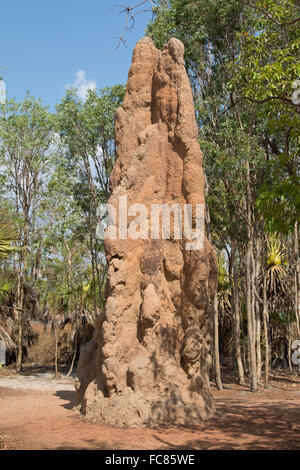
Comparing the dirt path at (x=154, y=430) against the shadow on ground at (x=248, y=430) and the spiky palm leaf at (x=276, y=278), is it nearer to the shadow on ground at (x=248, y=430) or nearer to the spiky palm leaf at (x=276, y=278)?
the shadow on ground at (x=248, y=430)

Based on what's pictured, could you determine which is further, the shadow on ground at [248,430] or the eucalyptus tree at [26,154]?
the eucalyptus tree at [26,154]

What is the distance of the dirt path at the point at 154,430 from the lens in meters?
7.13

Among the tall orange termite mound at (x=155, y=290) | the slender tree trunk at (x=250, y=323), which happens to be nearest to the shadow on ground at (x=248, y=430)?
the tall orange termite mound at (x=155, y=290)

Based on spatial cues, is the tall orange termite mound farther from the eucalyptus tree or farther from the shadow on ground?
the eucalyptus tree

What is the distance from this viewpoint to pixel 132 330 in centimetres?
940

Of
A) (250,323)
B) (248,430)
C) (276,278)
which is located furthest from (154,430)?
(276,278)

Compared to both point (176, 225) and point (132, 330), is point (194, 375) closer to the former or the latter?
point (132, 330)

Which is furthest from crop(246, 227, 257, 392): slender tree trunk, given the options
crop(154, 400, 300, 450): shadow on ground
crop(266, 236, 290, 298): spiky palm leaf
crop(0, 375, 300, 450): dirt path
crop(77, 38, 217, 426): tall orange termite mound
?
crop(77, 38, 217, 426): tall orange termite mound

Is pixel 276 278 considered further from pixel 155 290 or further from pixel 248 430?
pixel 248 430

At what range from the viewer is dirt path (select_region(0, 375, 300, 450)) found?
7132 mm

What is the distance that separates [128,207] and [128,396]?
11.9 ft

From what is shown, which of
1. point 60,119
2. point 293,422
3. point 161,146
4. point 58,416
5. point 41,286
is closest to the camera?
point 293,422

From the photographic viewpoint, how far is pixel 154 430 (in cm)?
806
